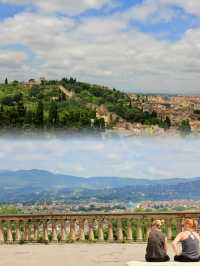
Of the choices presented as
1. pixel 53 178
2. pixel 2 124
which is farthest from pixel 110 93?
pixel 53 178

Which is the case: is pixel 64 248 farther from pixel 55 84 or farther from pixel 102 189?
pixel 102 189

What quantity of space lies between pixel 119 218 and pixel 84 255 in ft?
8.50

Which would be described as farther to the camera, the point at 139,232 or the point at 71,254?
the point at 139,232

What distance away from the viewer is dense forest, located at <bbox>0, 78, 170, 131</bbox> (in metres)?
91.8

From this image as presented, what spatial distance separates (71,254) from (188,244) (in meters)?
4.52

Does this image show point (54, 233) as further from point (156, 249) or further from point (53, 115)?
point (53, 115)

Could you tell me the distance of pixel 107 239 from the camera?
690 inches

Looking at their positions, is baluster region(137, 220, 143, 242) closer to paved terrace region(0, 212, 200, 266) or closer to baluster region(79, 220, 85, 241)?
paved terrace region(0, 212, 200, 266)

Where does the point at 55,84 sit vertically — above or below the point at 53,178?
above

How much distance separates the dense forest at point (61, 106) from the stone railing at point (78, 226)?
69631 mm

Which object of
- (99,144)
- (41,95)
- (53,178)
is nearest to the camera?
(99,144)

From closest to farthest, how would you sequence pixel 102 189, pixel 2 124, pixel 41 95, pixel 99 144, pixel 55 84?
pixel 2 124 → pixel 99 144 → pixel 41 95 → pixel 55 84 → pixel 102 189

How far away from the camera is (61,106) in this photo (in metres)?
104

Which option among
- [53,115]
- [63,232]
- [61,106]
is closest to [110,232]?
[63,232]
